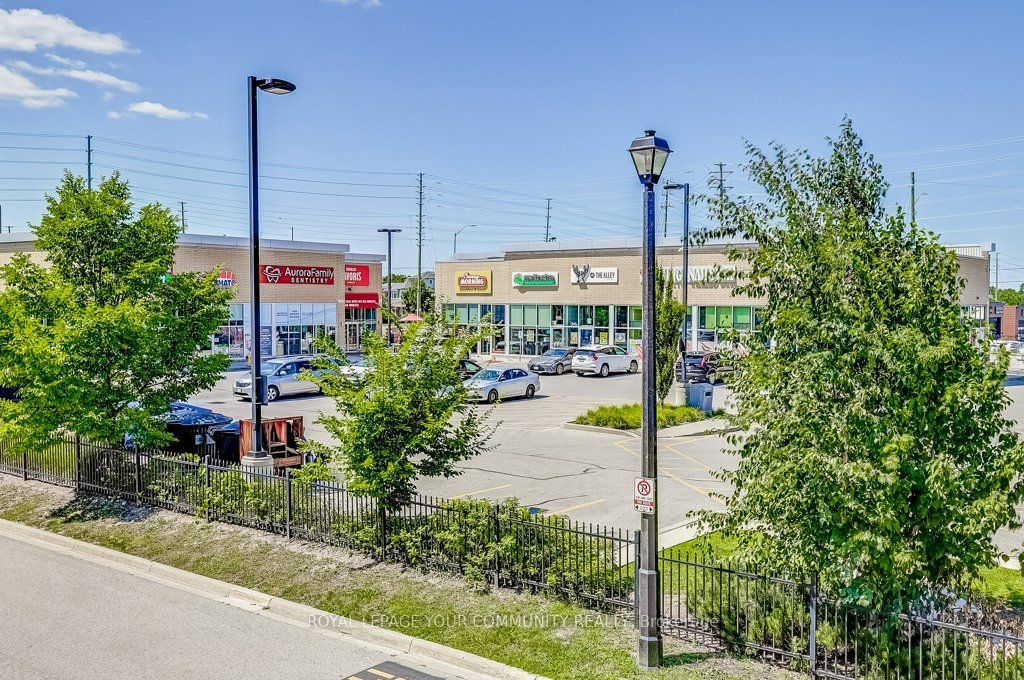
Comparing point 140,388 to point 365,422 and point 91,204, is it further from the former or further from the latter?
point 365,422

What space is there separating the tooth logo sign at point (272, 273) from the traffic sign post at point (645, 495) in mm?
46298

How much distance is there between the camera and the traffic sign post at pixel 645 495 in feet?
29.5

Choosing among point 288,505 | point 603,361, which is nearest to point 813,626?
point 288,505

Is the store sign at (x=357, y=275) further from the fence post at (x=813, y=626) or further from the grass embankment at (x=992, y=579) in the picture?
the fence post at (x=813, y=626)

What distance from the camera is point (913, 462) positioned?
26.1 feet

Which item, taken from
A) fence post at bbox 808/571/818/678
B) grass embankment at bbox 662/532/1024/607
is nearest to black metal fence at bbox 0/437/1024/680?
fence post at bbox 808/571/818/678

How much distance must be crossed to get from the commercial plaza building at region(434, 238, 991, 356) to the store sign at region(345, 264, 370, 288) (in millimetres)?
4862

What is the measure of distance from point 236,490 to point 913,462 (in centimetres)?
1059

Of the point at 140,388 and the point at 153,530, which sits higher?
the point at 140,388

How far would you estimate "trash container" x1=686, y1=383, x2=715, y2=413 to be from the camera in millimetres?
28625

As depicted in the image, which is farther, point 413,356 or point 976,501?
point 413,356

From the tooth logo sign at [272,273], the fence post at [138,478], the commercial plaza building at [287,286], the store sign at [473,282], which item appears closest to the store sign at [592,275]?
the store sign at [473,282]

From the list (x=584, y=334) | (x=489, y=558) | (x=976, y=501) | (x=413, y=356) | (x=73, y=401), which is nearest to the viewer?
(x=976, y=501)

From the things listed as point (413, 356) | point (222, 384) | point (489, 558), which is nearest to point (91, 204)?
point (413, 356)
